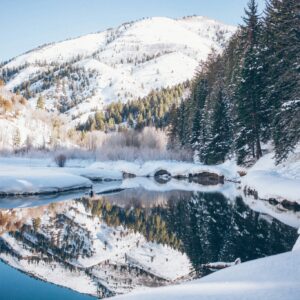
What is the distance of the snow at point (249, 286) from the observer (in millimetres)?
4012

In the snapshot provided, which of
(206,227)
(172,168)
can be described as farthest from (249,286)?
(172,168)

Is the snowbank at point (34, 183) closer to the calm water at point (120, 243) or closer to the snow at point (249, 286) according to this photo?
the calm water at point (120, 243)

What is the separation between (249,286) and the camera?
14.4ft

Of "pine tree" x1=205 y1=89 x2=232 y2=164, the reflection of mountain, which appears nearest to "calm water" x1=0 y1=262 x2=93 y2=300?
the reflection of mountain

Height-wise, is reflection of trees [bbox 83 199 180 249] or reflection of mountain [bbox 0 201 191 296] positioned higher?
reflection of mountain [bbox 0 201 191 296]

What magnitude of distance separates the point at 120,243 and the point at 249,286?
943 cm

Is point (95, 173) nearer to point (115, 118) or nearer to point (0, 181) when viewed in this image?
point (0, 181)

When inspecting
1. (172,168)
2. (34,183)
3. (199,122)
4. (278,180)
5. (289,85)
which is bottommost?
(172,168)

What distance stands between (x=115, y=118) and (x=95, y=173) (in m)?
101

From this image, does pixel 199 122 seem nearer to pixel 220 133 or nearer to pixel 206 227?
pixel 220 133

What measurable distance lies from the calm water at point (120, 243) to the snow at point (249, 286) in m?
3.90

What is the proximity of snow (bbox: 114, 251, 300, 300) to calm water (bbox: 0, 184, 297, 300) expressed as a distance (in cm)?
390

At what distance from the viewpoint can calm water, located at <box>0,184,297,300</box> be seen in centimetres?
919

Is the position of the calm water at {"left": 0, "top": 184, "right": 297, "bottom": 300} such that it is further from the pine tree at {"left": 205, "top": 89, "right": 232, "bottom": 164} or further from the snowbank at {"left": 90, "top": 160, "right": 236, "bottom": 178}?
the pine tree at {"left": 205, "top": 89, "right": 232, "bottom": 164}
